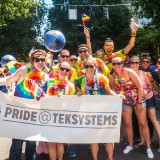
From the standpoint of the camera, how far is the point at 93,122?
4.80 m

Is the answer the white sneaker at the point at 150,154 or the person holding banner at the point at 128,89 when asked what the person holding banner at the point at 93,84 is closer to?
the person holding banner at the point at 128,89

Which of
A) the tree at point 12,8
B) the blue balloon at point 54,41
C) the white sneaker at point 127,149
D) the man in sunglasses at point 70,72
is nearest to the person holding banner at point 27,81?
the man in sunglasses at point 70,72

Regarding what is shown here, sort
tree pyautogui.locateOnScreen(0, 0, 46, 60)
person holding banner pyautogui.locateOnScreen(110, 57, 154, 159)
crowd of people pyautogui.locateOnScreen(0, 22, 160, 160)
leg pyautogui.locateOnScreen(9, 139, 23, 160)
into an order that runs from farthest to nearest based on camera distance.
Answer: tree pyautogui.locateOnScreen(0, 0, 46, 60), person holding banner pyautogui.locateOnScreen(110, 57, 154, 159), crowd of people pyautogui.locateOnScreen(0, 22, 160, 160), leg pyautogui.locateOnScreen(9, 139, 23, 160)

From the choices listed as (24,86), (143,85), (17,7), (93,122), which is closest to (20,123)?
(24,86)

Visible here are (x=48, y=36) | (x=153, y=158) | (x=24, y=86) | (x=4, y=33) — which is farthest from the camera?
(x=4, y=33)

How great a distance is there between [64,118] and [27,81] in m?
0.82

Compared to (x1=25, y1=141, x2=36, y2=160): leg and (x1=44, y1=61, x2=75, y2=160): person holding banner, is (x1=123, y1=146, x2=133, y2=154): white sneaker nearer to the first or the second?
(x1=44, y1=61, x2=75, y2=160): person holding banner

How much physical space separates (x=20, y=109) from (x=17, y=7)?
15098 millimetres

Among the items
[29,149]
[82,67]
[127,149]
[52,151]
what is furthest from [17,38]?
[52,151]

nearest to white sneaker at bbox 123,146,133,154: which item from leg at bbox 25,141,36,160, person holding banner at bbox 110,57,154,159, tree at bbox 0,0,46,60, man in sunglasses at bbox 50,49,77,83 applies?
person holding banner at bbox 110,57,154,159

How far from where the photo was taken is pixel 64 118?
15.7ft

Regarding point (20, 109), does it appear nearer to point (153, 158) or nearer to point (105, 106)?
point (105, 106)

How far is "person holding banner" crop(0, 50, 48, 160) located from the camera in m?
4.50

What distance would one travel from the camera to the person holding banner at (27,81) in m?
4.50
